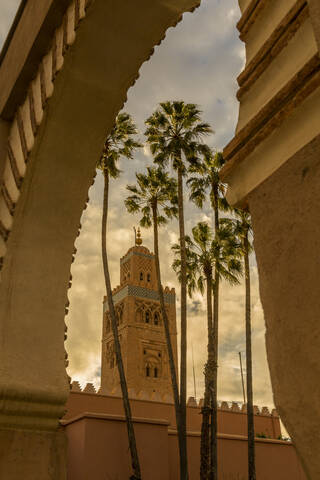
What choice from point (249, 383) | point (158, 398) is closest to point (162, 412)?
point (158, 398)

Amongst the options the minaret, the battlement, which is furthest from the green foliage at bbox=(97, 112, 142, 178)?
the minaret

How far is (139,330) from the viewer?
121 feet

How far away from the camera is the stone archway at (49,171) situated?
2.88 meters

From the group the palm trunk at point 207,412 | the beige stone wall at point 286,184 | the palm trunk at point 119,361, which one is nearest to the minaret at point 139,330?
the palm trunk at point 119,361

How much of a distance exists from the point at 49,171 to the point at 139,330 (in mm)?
34277

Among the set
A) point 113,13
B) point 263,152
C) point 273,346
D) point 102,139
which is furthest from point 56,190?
point 273,346

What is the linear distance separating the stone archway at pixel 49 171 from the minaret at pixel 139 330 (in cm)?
3159

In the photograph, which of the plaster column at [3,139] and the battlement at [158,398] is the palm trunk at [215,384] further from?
the plaster column at [3,139]

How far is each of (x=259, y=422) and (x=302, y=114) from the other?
23048mm

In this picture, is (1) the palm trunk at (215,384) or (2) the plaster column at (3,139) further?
(1) the palm trunk at (215,384)

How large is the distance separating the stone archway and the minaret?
104 feet

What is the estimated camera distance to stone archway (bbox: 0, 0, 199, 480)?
2879mm

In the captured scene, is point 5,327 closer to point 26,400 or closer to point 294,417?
point 26,400

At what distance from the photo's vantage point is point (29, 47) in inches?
129
